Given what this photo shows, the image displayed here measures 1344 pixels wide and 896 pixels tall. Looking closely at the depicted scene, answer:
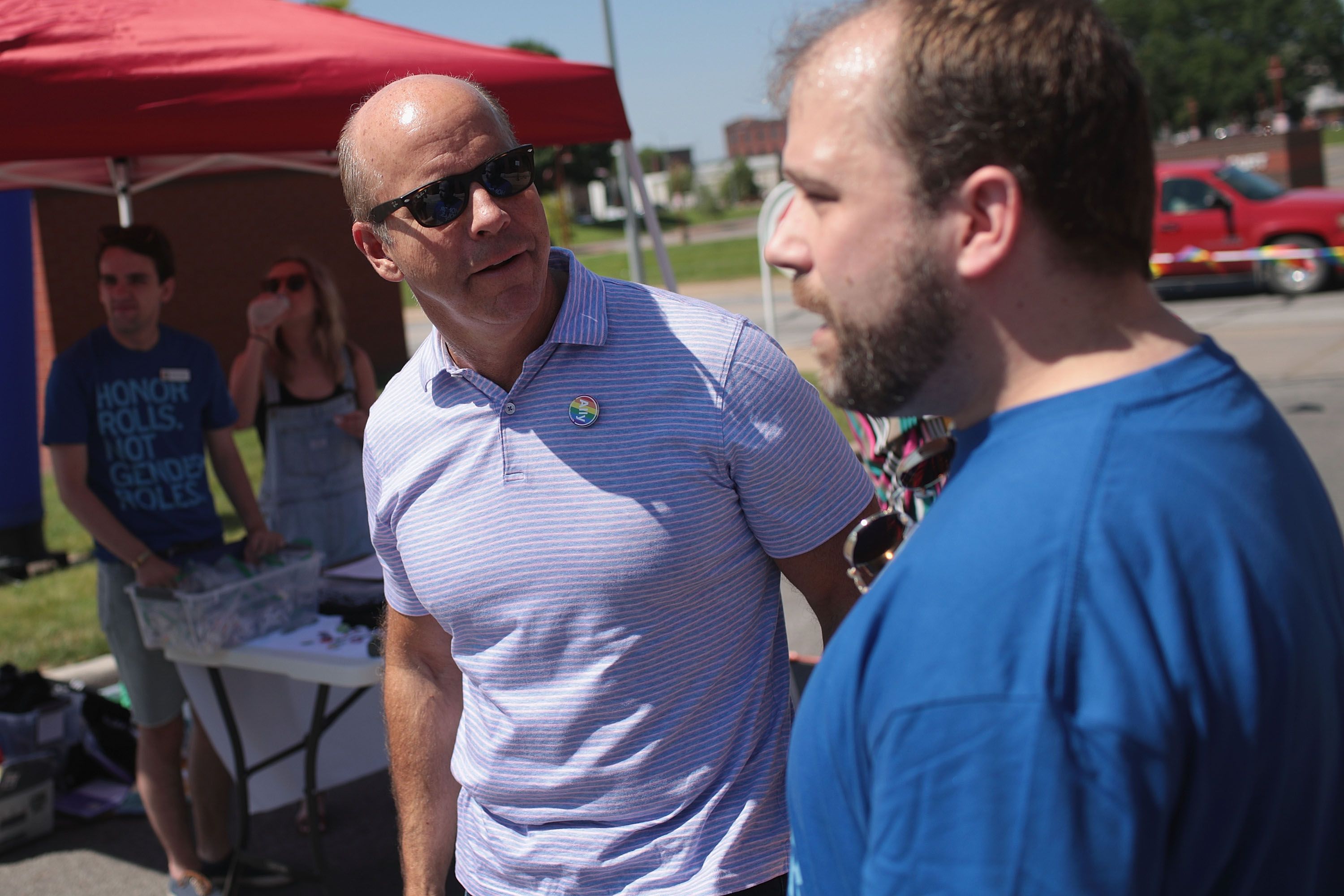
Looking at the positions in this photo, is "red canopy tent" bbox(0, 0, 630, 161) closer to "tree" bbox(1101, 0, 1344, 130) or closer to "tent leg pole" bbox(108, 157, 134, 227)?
"tent leg pole" bbox(108, 157, 134, 227)

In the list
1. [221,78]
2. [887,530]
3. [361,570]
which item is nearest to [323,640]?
[361,570]

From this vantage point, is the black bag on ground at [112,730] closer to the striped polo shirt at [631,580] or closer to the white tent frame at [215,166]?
the white tent frame at [215,166]

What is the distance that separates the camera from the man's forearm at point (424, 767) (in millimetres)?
1970

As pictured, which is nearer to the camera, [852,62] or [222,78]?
[852,62]

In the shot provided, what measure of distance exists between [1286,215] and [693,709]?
14.4 metres

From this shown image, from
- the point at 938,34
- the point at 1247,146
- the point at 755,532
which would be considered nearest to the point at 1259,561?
the point at 938,34

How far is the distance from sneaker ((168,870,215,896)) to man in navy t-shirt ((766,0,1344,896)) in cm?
342

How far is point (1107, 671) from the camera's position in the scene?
76 centimetres

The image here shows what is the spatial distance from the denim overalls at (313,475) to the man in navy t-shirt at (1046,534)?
3678 millimetres

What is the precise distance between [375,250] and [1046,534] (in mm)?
1511

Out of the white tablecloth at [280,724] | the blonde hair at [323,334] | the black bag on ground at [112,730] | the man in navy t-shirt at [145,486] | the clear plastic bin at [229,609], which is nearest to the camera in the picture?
the clear plastic bin at [229,609]

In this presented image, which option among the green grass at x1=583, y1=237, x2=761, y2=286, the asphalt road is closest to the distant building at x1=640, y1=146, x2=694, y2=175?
the green grass at x1=583, y1=237, x2=761, y2=286

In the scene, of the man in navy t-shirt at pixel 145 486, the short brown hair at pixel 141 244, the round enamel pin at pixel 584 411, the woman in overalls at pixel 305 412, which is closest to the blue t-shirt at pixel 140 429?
the man in navy t-shirt at pixel 145 486

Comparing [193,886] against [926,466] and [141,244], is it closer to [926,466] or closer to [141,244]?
[141,244]
